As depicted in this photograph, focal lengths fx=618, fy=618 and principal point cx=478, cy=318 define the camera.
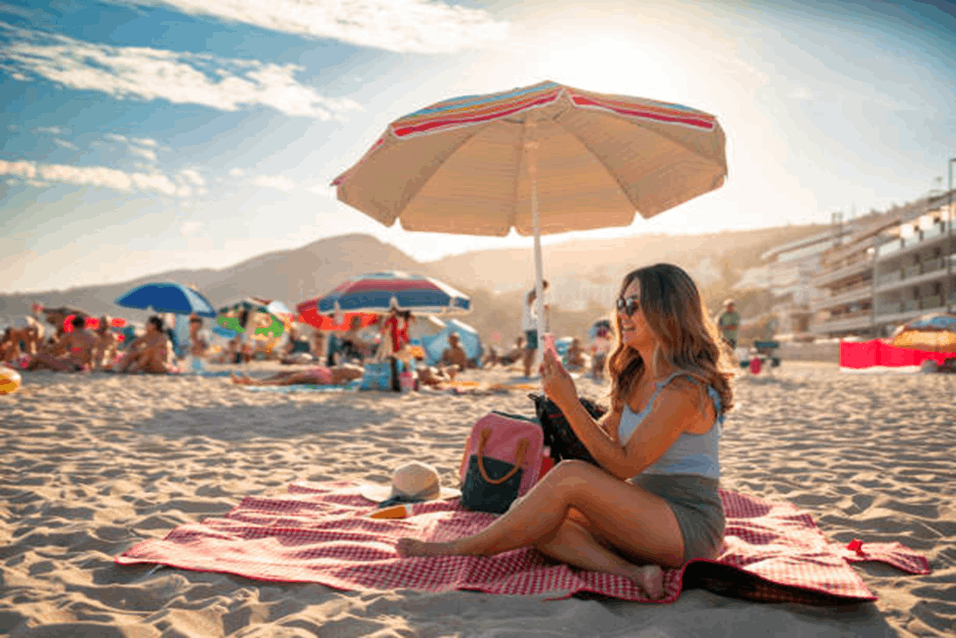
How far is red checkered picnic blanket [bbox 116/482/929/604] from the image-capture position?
215 centimetres

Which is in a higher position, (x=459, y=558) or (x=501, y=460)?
(x=501, y=460)

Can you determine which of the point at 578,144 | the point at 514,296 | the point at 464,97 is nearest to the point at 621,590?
the point at 464,97

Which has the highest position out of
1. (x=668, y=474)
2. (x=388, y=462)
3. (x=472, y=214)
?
(x=472, y=214)

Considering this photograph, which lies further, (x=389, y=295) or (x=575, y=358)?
(x=575, y=358)

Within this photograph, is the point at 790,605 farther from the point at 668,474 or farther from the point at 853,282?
the point at 853,282

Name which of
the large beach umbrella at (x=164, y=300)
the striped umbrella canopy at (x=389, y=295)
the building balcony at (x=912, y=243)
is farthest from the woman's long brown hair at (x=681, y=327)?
the building balcony at (x=912, y=243)

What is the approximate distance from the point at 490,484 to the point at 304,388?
301 inches

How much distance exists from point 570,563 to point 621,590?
274mm

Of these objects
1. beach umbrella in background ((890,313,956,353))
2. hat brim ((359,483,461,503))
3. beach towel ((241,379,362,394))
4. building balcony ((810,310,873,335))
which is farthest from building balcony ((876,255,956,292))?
hat brim ((359,483,461,503))

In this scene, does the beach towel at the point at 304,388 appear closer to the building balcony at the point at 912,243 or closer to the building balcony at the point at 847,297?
the building balcony at the point at 912,243

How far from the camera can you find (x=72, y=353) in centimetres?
1212

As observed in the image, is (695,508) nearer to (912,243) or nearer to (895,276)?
(912,243)

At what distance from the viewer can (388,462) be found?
15.1 feet

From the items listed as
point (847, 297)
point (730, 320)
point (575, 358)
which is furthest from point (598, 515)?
point (847, 297)
